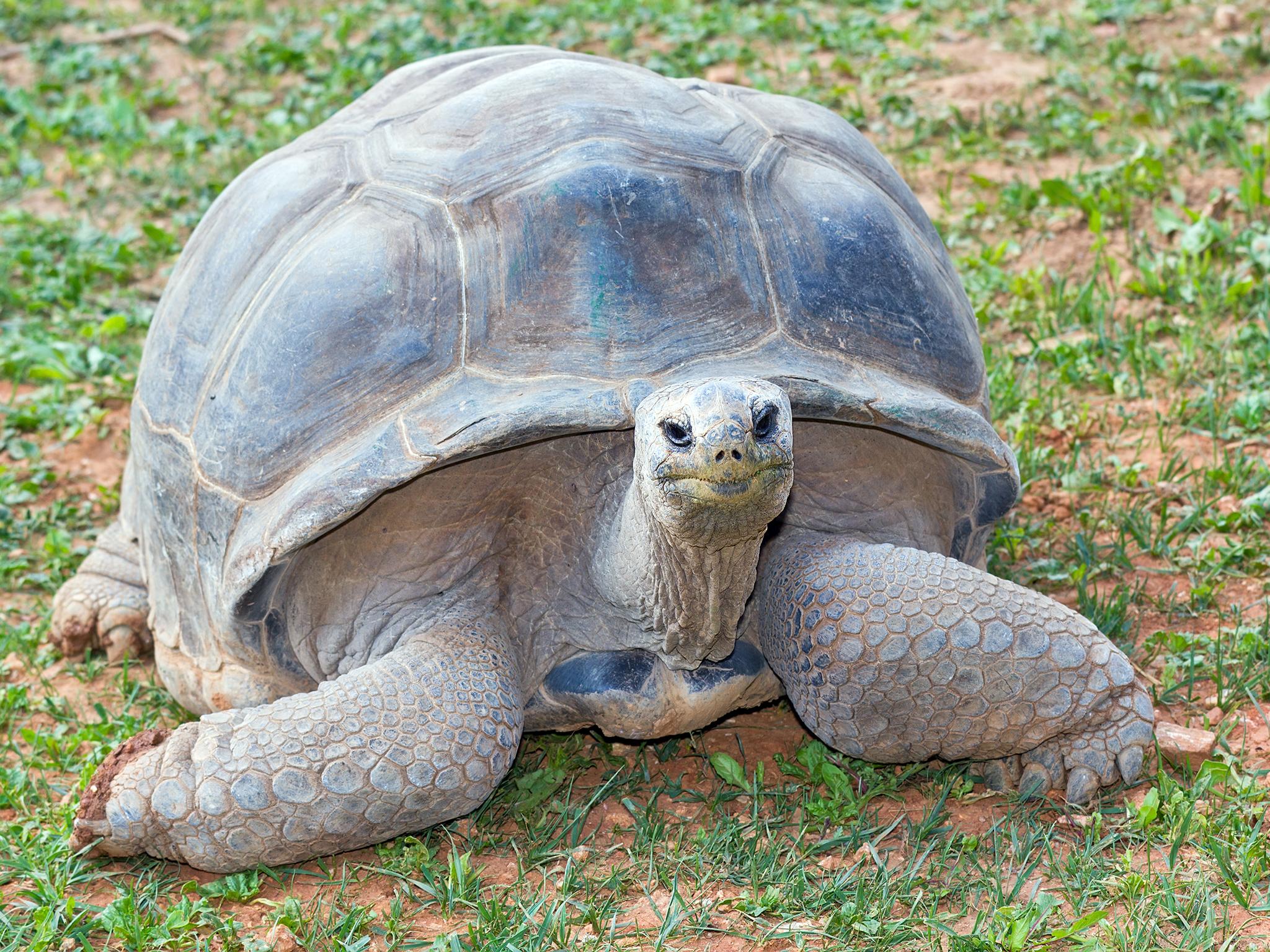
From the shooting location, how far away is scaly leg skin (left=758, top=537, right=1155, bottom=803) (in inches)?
115

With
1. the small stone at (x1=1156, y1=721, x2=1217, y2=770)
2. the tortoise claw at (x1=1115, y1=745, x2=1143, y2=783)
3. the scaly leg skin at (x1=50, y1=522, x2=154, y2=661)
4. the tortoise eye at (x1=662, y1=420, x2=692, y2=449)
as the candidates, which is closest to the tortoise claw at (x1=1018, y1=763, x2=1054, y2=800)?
the tortoise claw at (x1=1115, y1=745, x2=1143, y2=783)

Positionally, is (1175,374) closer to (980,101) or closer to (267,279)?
(980,101)

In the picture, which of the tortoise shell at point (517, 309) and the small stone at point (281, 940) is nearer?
the small stone at point (281, 940)

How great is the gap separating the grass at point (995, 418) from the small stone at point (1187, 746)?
23 millimetres

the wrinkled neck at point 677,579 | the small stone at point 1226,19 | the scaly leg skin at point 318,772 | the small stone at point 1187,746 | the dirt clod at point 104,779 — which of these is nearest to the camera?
the wrinkled neck at point 677,579

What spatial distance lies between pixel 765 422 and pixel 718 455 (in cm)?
11

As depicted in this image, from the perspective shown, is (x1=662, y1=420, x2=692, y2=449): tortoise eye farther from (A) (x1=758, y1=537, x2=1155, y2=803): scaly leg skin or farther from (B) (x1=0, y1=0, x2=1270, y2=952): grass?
(B) (x1=0, y1=0, x2=1270, y2=952): grass

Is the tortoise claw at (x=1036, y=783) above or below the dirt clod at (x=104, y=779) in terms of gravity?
below

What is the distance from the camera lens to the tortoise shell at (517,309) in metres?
2.96

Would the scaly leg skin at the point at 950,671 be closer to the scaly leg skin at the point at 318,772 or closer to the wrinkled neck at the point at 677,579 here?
the wrinkled neck at the point at 677,579

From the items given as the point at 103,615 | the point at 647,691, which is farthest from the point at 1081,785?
the point at 103,615

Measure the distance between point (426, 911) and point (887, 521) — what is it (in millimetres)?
1299

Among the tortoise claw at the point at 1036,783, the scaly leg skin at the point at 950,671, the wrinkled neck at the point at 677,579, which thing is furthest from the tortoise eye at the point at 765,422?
the tortoise claw at the point at 1036,783

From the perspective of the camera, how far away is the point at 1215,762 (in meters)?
2.99
